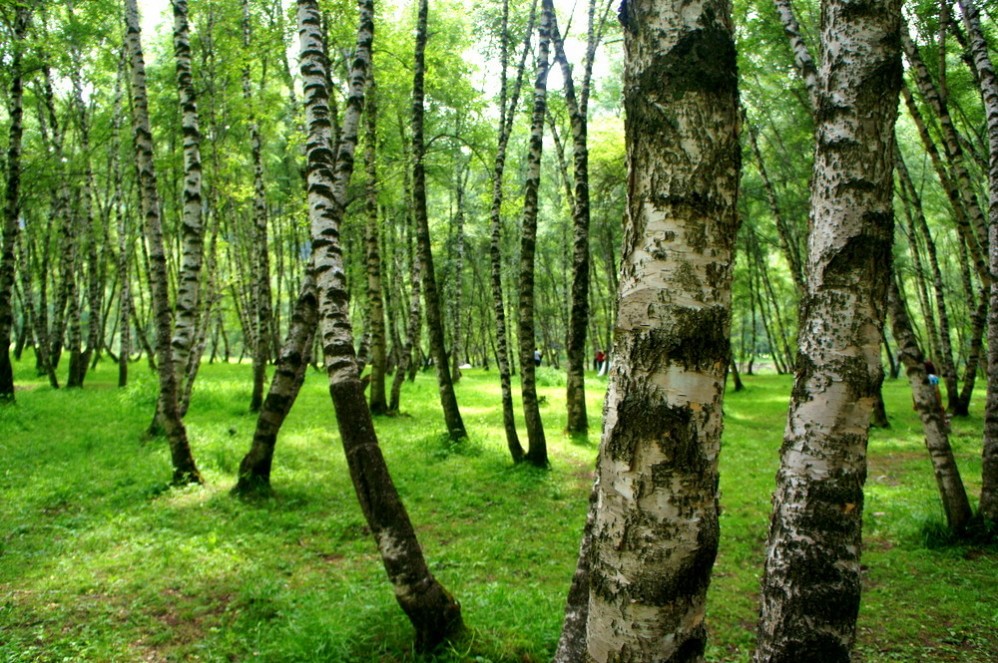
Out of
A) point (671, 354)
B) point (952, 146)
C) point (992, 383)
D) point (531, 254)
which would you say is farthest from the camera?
point (531, 254)

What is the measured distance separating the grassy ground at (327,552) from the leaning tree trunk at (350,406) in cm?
41

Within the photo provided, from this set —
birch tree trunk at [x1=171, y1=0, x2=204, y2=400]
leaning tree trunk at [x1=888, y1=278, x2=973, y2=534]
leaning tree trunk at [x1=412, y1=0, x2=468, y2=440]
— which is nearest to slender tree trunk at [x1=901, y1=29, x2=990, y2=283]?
leaning tree trunk at [x1=888, y1=278, x2=973, y2=534]

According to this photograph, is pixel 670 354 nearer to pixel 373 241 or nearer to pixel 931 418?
pixel 931 418

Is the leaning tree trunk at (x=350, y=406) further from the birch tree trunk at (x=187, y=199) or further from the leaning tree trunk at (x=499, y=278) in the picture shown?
the leaning tree trunk at (x=499, y=278)

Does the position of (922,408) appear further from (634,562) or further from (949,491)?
(634,562)

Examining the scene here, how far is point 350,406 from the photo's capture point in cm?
504

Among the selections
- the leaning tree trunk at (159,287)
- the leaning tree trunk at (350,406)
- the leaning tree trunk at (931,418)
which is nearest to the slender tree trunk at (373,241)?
the leaning tree trunk at (159,287)

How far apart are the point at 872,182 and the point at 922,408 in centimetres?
507

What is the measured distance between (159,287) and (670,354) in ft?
35.0

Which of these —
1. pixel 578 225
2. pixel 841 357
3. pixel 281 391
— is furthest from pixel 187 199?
pixel 841 357

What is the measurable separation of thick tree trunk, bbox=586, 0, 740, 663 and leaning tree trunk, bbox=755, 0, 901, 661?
1.72 m

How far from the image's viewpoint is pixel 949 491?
7.55 metres

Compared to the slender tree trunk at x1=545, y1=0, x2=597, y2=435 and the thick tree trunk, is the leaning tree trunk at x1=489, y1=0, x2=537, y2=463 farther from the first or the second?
the thick tree trunk

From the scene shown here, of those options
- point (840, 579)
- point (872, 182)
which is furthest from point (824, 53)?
point (840, 579)
